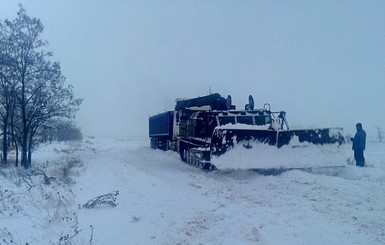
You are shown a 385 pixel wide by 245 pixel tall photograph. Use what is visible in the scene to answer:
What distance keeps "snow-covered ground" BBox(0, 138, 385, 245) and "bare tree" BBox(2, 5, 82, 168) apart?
931cm

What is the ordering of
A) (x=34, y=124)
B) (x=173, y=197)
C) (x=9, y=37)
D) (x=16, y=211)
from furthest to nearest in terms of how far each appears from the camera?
(x=34, y=124)
(x=9, y=37)
(x=173, y=197)
(x=16, y=211)

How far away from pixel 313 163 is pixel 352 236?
7.18 metres

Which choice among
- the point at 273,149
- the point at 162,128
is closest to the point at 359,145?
the point at 273,149

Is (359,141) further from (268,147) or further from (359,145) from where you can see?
(268,147)

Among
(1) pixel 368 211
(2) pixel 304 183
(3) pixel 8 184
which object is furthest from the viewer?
(3) pixel 8 184

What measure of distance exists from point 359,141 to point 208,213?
901 cm

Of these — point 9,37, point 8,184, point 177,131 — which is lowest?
point 8,184

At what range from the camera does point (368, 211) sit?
6.95 metres

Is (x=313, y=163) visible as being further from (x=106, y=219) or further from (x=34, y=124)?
(x=34, y=124)

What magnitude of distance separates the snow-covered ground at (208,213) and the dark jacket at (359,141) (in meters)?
2.58

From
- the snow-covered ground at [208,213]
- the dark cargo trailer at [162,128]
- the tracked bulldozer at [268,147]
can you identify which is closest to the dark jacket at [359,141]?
the tracked bulldozer at [268,147]

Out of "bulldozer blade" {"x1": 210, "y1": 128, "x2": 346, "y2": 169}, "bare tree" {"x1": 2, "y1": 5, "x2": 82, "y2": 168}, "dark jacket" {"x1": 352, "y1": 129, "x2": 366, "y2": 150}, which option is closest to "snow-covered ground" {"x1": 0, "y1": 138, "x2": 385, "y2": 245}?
"bulldozer blade" {"x1": 210, "y1": 128, "x2": 346, "y2": 169}

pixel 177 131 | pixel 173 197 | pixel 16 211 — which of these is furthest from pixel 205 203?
pixel 177 131

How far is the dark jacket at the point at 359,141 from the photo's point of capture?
1384 centimetres
